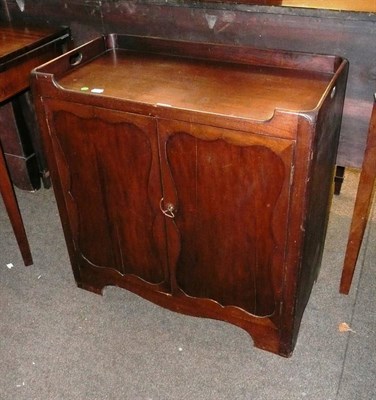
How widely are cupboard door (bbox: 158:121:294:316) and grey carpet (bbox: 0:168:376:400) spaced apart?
169 millimetres

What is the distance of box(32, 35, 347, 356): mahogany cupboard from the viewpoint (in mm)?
1074

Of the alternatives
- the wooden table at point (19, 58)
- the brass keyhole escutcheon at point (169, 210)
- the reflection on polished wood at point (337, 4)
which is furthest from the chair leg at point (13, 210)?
the reflection on polished wood at point (337, 4)

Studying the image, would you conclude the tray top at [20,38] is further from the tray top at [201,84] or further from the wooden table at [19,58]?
the tray top at [201,84]

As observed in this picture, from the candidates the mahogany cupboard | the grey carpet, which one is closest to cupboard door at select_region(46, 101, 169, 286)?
the mahogany cupboard

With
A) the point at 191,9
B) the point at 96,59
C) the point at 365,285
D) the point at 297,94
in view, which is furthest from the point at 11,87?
the point at 365,285

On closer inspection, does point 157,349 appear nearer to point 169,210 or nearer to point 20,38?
point 169,210

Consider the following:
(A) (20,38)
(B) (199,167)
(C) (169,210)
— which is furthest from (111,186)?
(A) (20,38)

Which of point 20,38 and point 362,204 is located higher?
point 20,38

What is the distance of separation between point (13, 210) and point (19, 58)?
0.49 metres

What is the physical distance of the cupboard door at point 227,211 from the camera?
1.07 meters

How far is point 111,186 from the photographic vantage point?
130cm

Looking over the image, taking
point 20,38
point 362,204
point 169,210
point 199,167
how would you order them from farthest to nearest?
1. point 20,38
2. point 362,204
3. point 169,210
4. point 199,167

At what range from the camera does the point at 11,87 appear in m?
1.45

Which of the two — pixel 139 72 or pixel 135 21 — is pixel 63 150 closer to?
pixel 139 72
